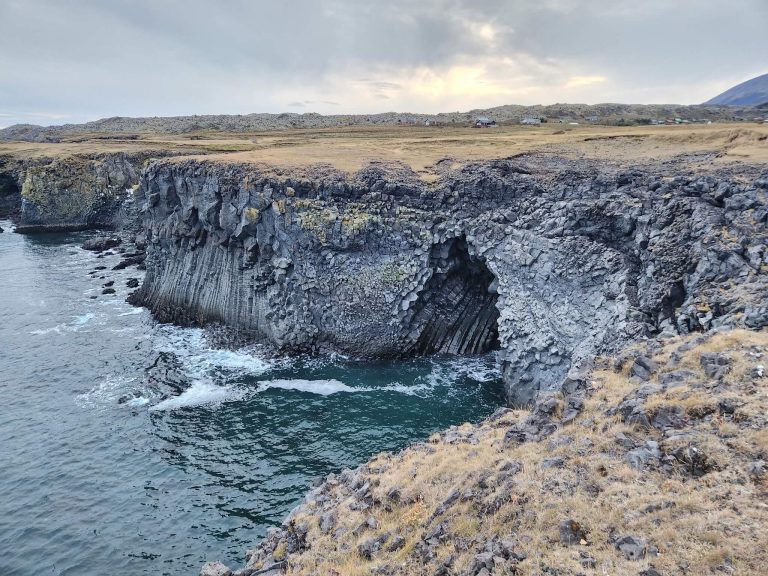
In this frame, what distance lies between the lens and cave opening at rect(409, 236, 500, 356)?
4438 centimetres

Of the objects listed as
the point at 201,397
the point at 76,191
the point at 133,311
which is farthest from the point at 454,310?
the point at 76,191

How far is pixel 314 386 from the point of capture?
1569 inches

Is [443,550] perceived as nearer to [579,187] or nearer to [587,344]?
[587,344]

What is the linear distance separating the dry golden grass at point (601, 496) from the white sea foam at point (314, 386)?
58.0 ft

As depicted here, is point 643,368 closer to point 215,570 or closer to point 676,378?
point 676,378

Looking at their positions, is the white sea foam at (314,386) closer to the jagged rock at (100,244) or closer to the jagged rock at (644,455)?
the jagged rock at (644,455)


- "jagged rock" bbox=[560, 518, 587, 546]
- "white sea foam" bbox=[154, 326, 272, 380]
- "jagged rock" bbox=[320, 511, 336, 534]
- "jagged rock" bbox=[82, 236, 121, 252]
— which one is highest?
"jagged rock" bbox=[560, 518, 587, 546]

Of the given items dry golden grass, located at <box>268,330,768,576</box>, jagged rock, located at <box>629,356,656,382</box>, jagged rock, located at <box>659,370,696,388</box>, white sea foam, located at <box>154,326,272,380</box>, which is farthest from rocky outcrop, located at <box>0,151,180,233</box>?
jagged rock, located at <box>659,370,696,388</box>

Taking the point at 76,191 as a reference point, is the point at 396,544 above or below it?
below

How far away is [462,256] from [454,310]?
193 inches

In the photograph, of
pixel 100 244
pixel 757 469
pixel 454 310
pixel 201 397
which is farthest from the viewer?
pixel 100 244

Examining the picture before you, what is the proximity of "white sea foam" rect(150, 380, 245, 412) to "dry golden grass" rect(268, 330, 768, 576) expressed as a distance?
19.3 metres

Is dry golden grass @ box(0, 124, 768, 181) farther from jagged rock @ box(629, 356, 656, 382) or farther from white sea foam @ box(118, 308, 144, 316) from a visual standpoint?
jagged rock @ box(629, 356, 656, 382)

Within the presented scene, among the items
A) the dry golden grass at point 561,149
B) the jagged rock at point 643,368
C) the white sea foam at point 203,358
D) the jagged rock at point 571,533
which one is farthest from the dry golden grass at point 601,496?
the dry golden grass at point 561,149
